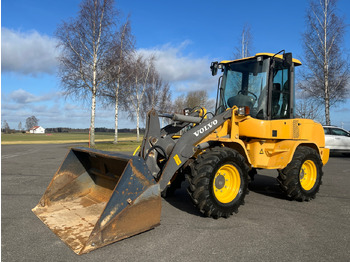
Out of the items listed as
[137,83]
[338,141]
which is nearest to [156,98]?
[137,83]

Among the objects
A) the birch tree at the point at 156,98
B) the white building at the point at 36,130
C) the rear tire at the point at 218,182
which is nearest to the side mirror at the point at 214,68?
the rear tire at the point at 218,182

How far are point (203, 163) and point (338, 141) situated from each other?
12.7 m

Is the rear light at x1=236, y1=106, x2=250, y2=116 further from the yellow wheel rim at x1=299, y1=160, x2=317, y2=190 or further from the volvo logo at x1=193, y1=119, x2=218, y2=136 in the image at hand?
the yellow wheel rim at x1=299, y1=160, x2=317, y2=190

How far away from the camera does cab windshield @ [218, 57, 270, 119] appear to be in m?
5.36

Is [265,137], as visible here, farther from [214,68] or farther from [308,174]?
[214,68]

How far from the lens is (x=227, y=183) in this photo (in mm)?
4590

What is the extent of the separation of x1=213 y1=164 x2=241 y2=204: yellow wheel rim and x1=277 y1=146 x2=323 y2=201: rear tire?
129 centimetres

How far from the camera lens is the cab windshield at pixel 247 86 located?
536cm

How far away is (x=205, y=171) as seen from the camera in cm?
407

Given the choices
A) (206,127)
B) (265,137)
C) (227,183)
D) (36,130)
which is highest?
(36,130)

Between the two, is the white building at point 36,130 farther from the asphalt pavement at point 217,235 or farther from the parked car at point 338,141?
the asphalt pavement at point 217,235

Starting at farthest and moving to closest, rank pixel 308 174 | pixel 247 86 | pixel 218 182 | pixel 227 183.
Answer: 1. pixel 308 174
2. pixel 247 86
3. pixel 227 183
4. pixel 218 182

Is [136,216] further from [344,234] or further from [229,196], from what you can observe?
[344,234]

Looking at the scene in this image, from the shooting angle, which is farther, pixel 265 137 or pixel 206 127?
Result: pixel 265 137
